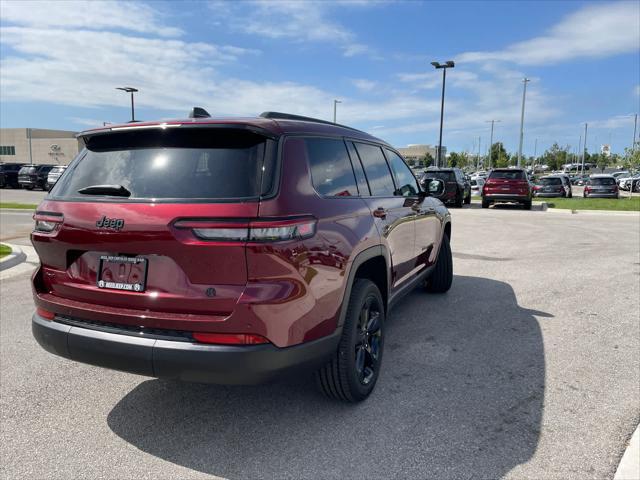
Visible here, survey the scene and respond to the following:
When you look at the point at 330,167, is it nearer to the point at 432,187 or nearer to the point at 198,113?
the point at 198,113

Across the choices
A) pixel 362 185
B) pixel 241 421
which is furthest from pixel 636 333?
pixel 241 421

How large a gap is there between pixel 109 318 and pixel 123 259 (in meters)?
0.33

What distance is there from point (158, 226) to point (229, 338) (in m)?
0.68

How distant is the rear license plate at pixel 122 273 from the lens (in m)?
2.61

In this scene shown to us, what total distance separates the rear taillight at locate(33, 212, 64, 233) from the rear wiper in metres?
0.21

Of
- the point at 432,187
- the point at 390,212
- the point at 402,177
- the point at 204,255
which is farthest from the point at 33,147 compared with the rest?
the point at 204,255

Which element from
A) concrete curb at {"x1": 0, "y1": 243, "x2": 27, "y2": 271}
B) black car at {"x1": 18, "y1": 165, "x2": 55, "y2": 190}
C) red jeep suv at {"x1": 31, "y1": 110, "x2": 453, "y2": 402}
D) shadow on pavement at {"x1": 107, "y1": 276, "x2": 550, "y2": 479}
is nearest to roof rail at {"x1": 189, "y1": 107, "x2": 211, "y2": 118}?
red jeep suv at {"x1": 31, "y1": 110, "x2": 453, "y2": 402}

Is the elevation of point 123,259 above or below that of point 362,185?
below

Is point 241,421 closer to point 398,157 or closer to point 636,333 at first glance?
point 398,157

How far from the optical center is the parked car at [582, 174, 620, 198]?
27.9 m

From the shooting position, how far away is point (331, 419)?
124 inches

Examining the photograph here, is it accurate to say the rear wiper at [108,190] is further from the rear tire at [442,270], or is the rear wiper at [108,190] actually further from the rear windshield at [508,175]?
the rear windshield at [508,175]

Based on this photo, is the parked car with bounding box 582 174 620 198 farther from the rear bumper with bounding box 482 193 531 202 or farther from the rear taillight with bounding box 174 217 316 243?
the rear taillight with bounding box 174 217 316 243

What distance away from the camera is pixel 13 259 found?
817 centimetres
